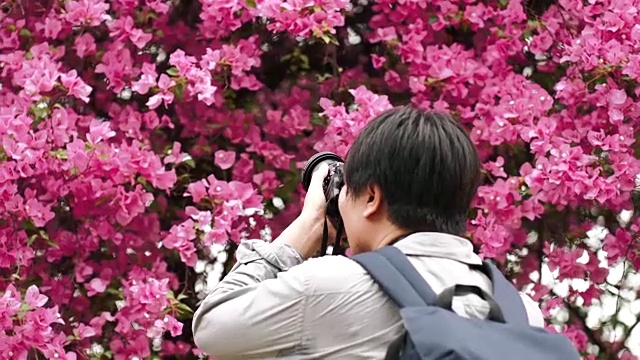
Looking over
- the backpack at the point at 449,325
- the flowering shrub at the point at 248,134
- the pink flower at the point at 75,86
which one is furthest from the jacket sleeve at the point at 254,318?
the pink flower at the point at 75,86

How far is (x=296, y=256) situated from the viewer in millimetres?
2113

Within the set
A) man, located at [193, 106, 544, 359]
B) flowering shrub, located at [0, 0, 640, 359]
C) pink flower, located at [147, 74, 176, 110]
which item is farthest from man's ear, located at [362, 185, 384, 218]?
pink flower, located at [147, 74, 176, 110]

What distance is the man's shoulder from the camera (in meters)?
1.88

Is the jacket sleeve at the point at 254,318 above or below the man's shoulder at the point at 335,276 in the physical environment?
below

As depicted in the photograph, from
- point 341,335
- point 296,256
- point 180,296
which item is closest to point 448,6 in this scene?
point 180,296

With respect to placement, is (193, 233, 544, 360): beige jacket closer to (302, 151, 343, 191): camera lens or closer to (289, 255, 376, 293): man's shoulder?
(289, 255, 376, 293): man's shoulder

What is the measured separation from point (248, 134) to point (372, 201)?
5.65ft

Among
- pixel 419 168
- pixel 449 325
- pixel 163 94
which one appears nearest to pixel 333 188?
pixel 419 168

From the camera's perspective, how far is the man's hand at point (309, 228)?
2139mm

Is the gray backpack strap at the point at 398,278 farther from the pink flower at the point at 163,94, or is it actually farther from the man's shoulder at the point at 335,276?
the pink flower at the point at 163,94

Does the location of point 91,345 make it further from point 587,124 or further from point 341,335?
point 341,335

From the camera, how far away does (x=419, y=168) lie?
1937 mm

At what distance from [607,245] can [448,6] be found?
0.78m

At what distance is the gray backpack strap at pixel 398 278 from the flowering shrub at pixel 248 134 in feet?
4.90
